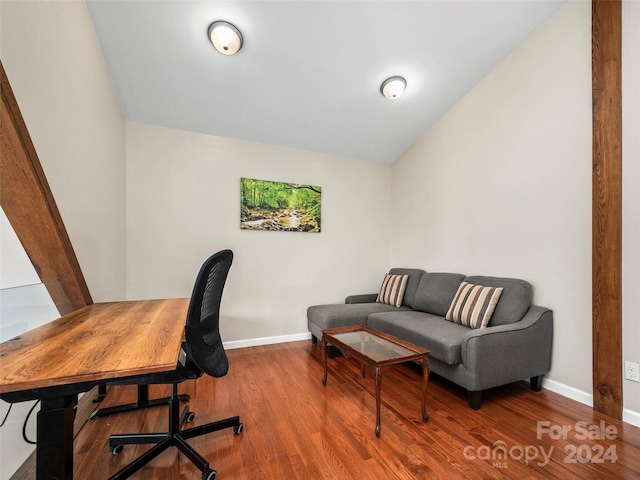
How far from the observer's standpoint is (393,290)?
3615 millimetres

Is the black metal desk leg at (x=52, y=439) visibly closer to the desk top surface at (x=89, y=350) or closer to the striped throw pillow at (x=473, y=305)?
the desk top surface at (x=89, y=350)

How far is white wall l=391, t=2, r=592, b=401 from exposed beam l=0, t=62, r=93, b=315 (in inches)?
132

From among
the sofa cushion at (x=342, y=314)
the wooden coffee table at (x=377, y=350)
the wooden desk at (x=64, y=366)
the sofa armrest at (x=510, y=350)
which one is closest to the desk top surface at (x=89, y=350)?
the wooden desk at (x=64, y=366)

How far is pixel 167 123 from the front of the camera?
3.02 meters

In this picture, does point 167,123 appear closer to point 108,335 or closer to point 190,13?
point 190,13

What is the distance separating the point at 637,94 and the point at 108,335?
331cm

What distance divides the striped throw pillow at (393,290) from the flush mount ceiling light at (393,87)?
2078mm

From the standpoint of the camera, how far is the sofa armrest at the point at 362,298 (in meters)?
3.73

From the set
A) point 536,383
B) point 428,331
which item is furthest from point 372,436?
point 536,383

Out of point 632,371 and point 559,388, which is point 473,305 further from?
point 632,371

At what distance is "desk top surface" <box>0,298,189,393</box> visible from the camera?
89 centimetres

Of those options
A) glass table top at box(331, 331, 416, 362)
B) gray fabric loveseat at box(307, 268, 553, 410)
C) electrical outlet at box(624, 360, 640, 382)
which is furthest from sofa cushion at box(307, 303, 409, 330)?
electrical outlet at box(624, 360, 640, 382)

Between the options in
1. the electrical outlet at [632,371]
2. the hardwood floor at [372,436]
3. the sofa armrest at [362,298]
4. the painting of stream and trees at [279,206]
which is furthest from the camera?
the sofa armrest at [362,298]

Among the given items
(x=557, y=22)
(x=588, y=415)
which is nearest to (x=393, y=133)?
(x=557, y=22)
